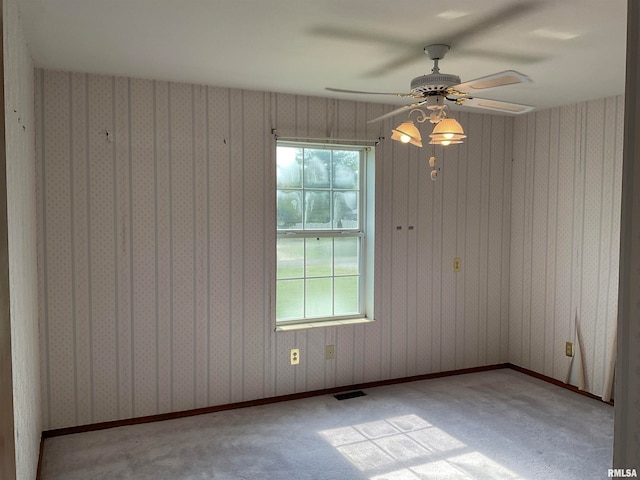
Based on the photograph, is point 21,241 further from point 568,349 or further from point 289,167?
point 568,349

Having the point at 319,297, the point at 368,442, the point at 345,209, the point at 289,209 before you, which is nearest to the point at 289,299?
the point at 319,297

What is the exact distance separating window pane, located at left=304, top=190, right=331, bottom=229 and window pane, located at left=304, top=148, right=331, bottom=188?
0.06 meters

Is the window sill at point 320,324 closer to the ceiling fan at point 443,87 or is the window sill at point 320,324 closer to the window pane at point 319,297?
the window pane at point 319,297

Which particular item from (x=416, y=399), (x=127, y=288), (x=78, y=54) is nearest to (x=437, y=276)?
(x=416, y=399)

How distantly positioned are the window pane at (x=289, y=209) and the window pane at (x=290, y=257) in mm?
116

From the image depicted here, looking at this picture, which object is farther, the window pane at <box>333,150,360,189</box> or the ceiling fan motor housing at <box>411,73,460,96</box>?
the window pane at <box>333,150,360,189</box>

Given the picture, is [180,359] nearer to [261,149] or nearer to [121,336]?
[121,336]

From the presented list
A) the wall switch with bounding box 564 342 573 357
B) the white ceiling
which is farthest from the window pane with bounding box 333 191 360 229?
the wall switch with bounding box 564 342 573 357

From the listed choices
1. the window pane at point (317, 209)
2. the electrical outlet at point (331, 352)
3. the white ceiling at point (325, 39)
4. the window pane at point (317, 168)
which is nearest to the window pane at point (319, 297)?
the electrical outlet at point (331, 352)

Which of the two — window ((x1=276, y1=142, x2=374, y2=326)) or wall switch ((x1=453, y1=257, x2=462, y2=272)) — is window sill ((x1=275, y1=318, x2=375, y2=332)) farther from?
wall switch ((x1=453, y1=257, x2=462, y2=272))

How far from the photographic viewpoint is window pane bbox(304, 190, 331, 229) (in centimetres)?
402

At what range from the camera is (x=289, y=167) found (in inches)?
155

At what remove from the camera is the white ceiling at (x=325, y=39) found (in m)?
2.15

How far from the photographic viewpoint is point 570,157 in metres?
4.16
